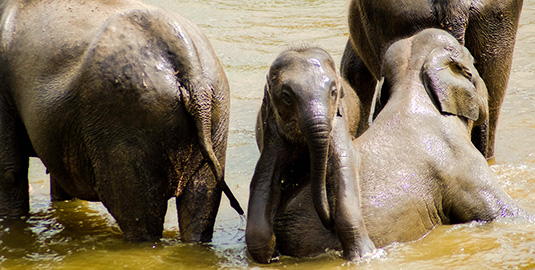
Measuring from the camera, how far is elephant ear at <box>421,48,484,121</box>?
527cm

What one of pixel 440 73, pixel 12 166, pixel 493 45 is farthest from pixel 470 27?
pixel 12 166

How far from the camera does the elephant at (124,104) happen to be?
4.61 meters

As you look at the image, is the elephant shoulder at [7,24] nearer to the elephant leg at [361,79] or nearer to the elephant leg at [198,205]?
the elephant leg at [198,205]

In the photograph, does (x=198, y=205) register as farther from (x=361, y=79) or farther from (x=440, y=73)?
(x=361, y=79)

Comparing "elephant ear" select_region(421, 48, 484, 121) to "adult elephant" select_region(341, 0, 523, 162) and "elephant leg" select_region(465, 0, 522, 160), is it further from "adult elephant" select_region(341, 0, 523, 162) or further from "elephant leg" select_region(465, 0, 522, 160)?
"elephant leg" select_region(465, 0, 522, 160)

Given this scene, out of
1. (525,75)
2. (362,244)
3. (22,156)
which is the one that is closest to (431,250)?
(362,244)

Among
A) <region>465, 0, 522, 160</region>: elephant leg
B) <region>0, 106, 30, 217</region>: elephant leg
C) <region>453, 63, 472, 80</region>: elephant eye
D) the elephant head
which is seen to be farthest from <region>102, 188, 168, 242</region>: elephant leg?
<region>465, 0, 522, 160</region>: elephant leg

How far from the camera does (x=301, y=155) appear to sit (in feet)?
15.2

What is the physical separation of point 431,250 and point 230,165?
8.70 feet

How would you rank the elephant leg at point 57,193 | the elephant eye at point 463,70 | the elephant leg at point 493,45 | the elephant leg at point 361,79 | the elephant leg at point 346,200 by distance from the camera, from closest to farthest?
the elephant leg at point 346,200 < the elephant eye at point 463,70 < the elephant leg at point 493,45 < the elephant leg at point 57,193 < the elephant leg at point 361,79

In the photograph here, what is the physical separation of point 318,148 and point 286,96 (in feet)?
1.05

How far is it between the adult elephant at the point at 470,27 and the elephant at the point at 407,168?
297mm

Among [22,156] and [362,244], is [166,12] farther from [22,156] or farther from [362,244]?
[362,244]

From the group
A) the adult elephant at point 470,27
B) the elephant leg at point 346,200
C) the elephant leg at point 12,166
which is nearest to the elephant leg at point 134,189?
the elephant leg at point 12,166
